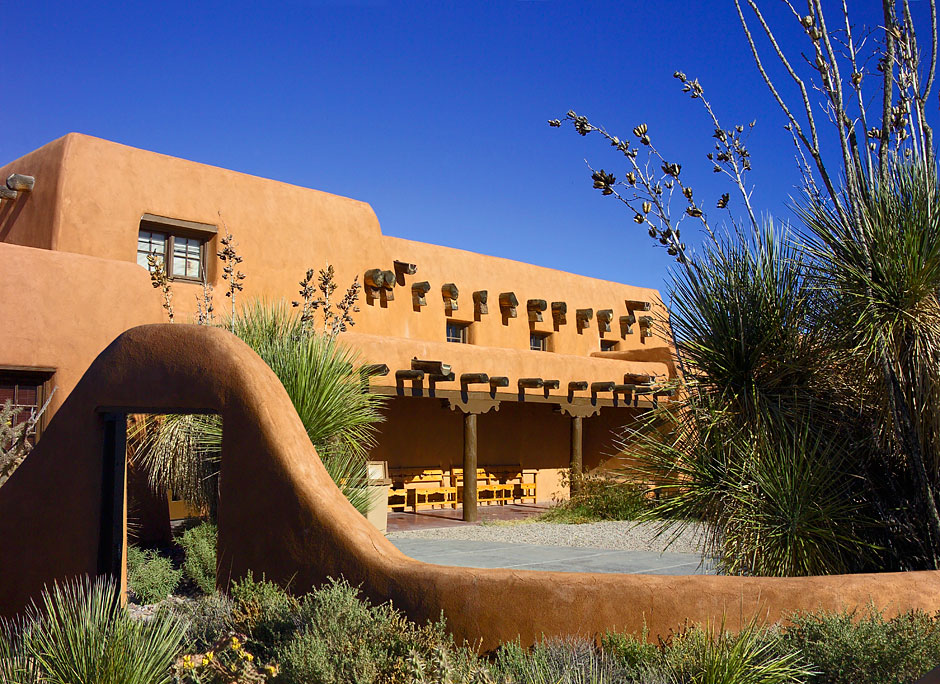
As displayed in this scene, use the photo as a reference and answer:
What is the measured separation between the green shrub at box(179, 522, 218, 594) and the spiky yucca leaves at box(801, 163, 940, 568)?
589 centimetres

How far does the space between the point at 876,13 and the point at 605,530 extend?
9.10 metres

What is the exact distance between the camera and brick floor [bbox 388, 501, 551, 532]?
1454cm

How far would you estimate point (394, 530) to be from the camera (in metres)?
13.5

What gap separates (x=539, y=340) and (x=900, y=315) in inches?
662

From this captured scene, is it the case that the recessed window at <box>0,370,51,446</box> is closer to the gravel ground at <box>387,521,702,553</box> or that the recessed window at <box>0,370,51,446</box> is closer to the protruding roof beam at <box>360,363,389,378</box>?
the protruding roof beam at <box>360,363,389,378</box>

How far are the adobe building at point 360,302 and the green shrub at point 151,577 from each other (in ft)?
8.51

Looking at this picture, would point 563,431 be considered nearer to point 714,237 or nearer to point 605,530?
point 605,530

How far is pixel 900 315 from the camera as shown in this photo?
229 inches

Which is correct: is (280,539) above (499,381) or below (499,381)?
below

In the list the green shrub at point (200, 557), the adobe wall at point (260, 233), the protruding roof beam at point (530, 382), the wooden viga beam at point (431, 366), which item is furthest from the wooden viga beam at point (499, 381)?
the green shrub at point (200, 557)

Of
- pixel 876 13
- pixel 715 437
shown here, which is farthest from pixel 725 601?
pixel 876 13

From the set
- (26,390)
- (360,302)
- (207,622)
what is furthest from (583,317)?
(207,622)

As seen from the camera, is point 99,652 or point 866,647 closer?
point 866,647

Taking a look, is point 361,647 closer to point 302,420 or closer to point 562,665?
point 562,665
